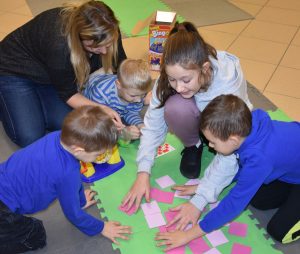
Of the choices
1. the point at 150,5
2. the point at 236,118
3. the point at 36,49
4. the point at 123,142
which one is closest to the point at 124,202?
the point at 123,142

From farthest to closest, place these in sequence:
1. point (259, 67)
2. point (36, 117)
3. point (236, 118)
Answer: point (259, 67)
point (36, 117)
point (236, 118)

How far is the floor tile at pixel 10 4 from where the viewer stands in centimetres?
361

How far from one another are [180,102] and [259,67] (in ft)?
4.33

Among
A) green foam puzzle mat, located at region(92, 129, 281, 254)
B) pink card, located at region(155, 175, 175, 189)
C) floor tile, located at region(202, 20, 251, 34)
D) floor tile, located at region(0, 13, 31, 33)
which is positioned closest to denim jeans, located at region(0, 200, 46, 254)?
green foam puzzle mat, located at region(92, 129, 281, 254)

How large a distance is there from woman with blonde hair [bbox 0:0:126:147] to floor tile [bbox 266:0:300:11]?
2446mm

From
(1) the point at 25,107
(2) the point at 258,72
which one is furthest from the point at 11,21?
(2) the point at 258,72

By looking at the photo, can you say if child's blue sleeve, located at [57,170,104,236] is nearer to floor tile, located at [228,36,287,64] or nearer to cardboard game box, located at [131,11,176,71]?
cardboard game box, located at [131,11,176,71]

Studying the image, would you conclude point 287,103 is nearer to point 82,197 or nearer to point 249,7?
point 82,197

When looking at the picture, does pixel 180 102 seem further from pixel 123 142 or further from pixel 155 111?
pixel 123 142

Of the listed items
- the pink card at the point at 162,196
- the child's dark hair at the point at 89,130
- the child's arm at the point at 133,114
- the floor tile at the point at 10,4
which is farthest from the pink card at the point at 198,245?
the floor tile at the point at 10,4

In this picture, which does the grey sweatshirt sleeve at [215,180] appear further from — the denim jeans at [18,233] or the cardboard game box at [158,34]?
the cardboard game box at [158,34]

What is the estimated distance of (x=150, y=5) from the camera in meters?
3.71

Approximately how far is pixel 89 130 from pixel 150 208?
2.08 feet

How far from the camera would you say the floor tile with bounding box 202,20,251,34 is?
3317mm
